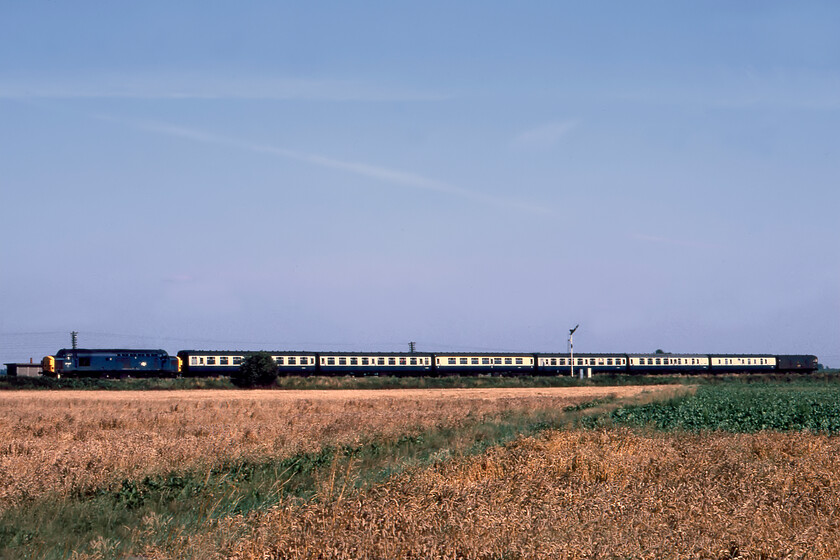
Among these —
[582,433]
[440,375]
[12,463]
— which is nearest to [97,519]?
[12,463]

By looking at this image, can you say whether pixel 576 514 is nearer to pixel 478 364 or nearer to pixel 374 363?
pixel 374 363

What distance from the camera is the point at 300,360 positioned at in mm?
79875

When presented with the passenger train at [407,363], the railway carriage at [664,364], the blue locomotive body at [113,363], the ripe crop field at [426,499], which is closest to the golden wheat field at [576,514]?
the ripe crop field at [426,499]

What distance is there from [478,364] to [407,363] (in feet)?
28.9

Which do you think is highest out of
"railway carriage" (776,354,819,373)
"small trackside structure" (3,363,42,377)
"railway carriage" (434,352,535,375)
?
"small trackside structure" (3,363,42,377)

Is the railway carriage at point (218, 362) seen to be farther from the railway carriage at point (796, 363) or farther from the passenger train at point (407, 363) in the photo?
the railway carriage at point (796, 363)

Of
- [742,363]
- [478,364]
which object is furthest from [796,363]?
[478,364]

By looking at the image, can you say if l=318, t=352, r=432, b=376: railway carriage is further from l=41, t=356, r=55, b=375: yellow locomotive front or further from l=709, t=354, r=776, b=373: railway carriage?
l=709, t=354, r=776, b=373: railway carriage

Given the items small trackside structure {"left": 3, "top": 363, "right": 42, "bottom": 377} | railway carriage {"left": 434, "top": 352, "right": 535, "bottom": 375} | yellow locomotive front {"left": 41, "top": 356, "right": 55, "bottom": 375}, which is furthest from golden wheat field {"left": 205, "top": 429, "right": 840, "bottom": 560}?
small trackside structure {"left": 3, "top": 363, "right": 42, "bottom": 377}

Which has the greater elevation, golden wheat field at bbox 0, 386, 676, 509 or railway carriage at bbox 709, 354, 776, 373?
golden wheat field at bbox 0, 386, 676, 509

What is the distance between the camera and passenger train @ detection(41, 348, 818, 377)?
7575 centimetres

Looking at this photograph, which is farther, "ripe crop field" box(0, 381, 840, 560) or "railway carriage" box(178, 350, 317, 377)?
"railway carriage" box(178, 350, 317, 377)

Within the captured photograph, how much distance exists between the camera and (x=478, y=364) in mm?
87562

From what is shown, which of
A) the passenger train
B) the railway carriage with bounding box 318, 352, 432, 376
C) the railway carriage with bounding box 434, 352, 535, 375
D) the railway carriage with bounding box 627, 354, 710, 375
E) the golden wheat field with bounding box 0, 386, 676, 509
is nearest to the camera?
the golden wheat field with bounding box 0, 386, 676, 509
